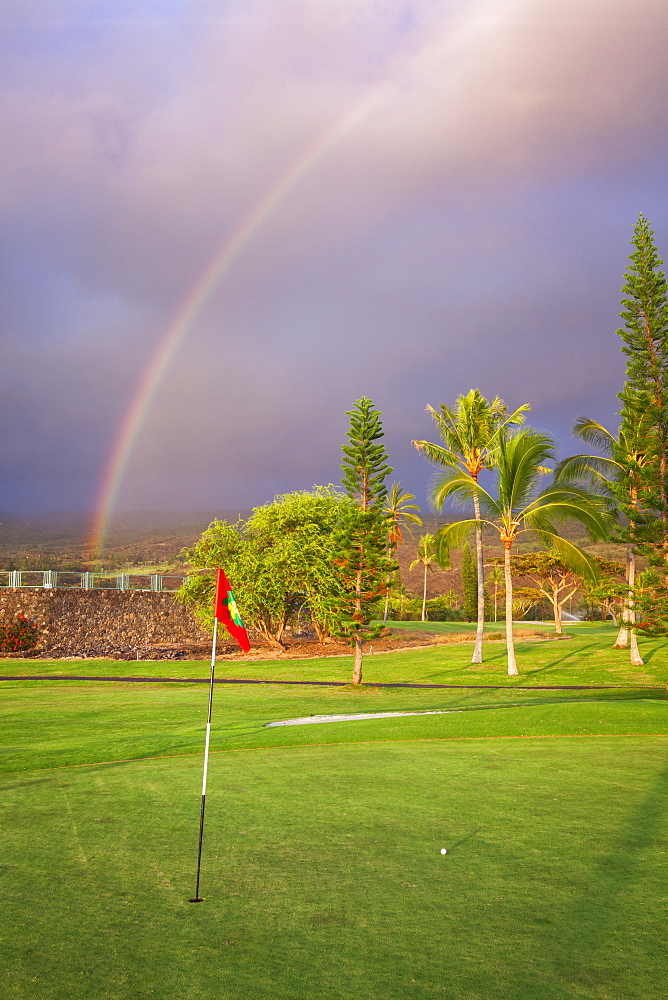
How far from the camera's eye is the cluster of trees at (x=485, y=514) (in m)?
21.5

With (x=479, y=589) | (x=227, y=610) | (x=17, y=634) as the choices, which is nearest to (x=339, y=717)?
(x=227, y=610)

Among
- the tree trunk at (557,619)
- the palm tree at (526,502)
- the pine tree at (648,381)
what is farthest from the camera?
the tree trunk at (557,619)

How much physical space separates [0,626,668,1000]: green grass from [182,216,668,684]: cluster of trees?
12.0 metres

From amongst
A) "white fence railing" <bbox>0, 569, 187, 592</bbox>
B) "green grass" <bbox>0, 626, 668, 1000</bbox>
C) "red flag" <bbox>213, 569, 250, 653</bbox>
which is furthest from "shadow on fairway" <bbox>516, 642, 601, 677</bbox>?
"red flag" <bbox>213, 569, 250, 653</bbox>

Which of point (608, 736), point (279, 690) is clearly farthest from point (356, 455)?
point (608, 736)

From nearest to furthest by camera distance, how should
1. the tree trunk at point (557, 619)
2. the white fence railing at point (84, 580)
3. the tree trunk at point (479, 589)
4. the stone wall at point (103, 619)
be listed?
the tree trunk at point (479, 589) < the stone wall at point (103, 619) < the white fence railing at point (84, 580) < the tree trunk at point (557, 619)

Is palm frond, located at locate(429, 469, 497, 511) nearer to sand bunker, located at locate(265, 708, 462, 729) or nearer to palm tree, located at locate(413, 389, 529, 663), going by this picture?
palm tree, located at locate(413, 389, 529, 663)

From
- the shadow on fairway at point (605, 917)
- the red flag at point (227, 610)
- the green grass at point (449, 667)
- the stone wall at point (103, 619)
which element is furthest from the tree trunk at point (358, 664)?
the red flag at point (227, 610)

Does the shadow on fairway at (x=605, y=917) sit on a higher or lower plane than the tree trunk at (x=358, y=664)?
higher

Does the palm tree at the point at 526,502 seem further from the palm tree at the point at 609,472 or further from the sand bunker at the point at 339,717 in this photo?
the sand bunker at the point at 339,717

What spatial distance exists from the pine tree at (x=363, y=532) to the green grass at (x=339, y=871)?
1480cm

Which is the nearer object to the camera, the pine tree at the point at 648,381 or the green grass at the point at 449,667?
the pine tree at the point at 648,381

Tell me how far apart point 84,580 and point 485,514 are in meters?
23.4

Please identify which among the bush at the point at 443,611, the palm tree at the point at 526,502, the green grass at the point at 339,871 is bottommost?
the bush at the point at 443,611
